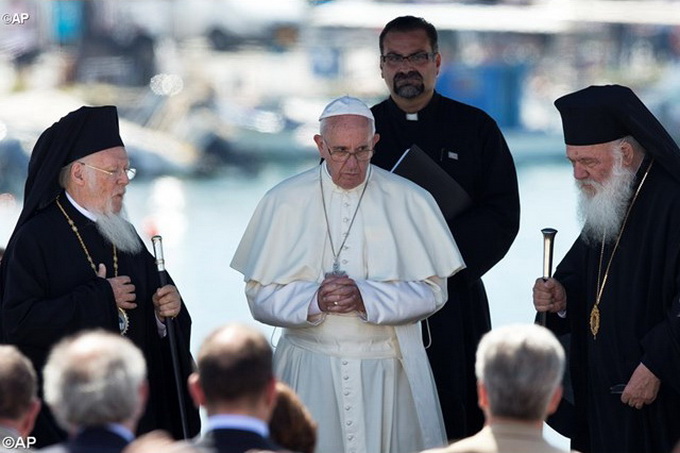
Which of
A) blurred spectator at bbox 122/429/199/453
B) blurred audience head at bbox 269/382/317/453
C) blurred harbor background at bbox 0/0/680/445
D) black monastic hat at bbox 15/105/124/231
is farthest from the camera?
blurred harbor background at bbox 0/0/680/445

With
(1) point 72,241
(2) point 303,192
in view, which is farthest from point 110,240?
(2) point 303,192

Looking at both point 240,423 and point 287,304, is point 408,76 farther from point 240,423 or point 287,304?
point 240,423

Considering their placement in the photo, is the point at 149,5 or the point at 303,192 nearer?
the point at 303,192

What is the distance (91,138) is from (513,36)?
15.8m

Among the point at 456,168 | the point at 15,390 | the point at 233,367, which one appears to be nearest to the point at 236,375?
the point at 233,367

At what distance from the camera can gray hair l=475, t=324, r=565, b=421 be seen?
4.34 metres

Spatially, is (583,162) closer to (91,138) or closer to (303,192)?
(303,192)

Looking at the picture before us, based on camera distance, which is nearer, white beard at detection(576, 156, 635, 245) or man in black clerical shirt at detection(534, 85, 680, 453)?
man in black clerical shirt at detection(534, 85, 680, 453)

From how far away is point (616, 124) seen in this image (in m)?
6.41

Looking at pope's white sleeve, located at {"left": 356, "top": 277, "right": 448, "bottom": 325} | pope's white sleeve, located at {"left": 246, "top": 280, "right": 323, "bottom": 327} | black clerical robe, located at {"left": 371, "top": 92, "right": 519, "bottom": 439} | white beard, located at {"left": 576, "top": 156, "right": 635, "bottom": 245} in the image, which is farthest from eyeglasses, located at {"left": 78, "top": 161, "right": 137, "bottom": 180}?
white beard, located at {"left": 576, "top": 156, "right": 635, "bottom": 245}

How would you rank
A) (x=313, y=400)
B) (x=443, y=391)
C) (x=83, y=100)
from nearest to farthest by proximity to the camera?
(x=313, y=400) < (x=443, y=391) < (x=83, y=100)

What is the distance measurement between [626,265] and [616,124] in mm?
552

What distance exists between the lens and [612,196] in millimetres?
6391

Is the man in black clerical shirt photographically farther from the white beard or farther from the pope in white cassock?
the pope in white cassock
